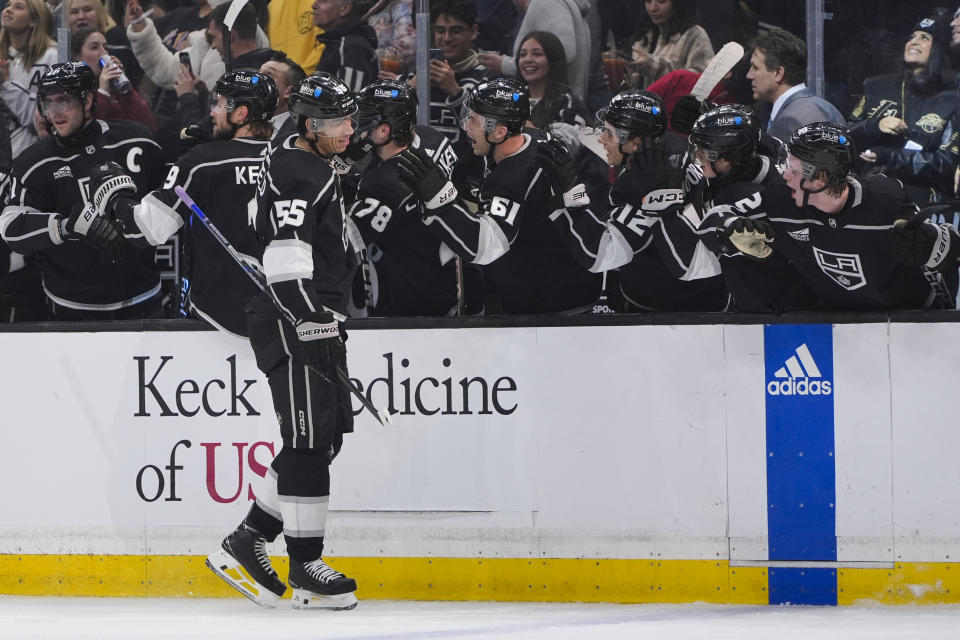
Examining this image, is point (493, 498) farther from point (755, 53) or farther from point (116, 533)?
point (755, 53)

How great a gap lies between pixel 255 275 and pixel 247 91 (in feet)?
2.26

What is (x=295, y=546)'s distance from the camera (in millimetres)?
4098

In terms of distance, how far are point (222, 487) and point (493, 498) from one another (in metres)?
0.90

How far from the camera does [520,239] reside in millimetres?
4523

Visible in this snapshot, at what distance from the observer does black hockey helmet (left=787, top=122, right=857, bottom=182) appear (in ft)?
13.3

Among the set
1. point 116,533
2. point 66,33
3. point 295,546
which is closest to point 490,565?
point 295,546

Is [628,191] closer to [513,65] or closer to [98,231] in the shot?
[513,65]

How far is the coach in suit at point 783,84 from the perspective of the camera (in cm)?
485

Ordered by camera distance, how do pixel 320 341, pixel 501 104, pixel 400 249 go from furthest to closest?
pixel 400 249
pixel 501 104
pixel 320 341

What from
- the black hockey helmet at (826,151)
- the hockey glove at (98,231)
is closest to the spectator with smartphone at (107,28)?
the hockey glove at (98,231)

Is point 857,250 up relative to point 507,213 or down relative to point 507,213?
down

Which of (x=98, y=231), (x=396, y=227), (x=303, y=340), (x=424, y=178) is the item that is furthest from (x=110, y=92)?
(x=303, y=340)

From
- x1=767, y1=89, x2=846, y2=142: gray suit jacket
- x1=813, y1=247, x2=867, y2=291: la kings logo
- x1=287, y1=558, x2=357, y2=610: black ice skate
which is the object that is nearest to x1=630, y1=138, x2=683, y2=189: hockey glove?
x1=813, y1=247, x2=867, y2=291: la kings logo

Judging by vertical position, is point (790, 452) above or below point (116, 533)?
above
